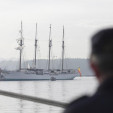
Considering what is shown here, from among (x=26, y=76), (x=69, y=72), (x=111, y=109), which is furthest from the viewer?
(x=69, y=72)

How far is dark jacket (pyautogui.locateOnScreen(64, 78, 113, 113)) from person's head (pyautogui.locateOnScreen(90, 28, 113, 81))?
43 mm

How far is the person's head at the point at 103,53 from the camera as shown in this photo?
196 cm

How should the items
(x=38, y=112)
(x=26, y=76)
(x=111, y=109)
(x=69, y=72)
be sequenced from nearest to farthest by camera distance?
(x=111, y=109) → (x=38, y=112) → (x=26, y=76) → (x=69, y=72)

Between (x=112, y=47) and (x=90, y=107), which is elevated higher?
(x=112, y=47)

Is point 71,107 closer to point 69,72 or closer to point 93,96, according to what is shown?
point 93,96

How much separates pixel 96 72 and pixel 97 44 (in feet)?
0.37

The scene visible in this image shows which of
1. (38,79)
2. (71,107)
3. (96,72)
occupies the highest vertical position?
(96,72)

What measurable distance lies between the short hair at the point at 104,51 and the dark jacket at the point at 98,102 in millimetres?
54

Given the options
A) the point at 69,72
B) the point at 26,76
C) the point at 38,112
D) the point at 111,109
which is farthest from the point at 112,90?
the point at 69,72

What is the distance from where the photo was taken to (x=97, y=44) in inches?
78.0

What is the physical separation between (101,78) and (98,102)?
0.11 metres

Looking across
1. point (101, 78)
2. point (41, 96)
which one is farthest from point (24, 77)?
point (101, 78)

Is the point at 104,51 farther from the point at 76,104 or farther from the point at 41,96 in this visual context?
the point at 41,96

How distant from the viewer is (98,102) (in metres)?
1.93
